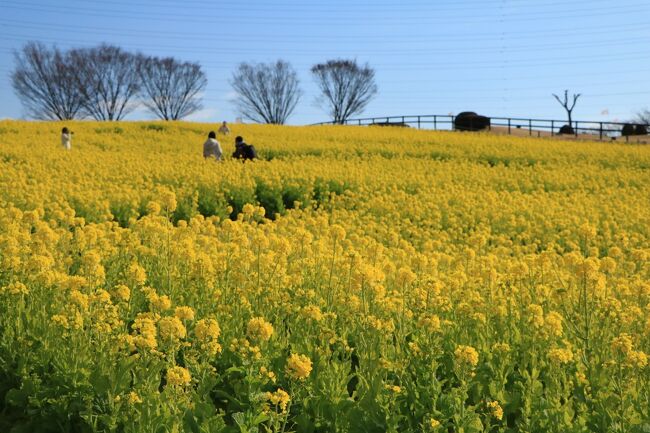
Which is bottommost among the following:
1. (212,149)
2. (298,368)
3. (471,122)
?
(298,368)

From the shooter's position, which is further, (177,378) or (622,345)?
(622,345)

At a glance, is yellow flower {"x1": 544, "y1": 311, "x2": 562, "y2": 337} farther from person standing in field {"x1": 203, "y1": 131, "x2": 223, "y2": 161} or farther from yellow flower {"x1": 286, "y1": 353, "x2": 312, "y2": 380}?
person standing in field {"x1": 203, "y1": 131, "x2": 223, "y2": 161}

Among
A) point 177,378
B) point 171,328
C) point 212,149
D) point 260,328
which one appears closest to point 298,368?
point 260,328

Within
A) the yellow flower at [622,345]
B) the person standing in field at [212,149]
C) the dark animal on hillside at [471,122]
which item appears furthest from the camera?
the dark animal on hillside at [471,122]

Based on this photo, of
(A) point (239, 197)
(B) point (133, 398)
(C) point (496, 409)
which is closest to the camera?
(B) point (133, 398)

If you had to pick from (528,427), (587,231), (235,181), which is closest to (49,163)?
(235,181)

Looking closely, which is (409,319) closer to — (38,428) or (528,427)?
(528,427)

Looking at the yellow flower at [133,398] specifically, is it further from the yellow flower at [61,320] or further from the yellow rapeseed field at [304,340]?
the yellow flower at [61,320]

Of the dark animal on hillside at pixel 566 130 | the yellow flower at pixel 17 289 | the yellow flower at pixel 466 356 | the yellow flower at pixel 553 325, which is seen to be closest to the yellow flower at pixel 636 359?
the yellow flower at pixel 553 325

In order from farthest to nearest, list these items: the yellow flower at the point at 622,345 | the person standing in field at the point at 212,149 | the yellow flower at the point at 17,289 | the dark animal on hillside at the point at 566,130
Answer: the dark animal on hillside at the point at 566,130 → the person standing in field at the point at 212,149 → the yellow flower at the point at 17,289 → the yellow flower at the point at 622,345

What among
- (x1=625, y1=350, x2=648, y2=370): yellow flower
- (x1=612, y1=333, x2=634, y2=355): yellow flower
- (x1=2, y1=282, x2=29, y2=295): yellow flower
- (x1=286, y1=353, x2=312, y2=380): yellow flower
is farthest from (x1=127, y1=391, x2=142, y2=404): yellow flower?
(x1=625, y1=350, x2=648, y2=370): yellow flower

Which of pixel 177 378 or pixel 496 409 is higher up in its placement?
pixel 177 378

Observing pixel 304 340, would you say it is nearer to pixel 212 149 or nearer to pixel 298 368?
pixel 298 368

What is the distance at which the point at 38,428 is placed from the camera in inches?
177
